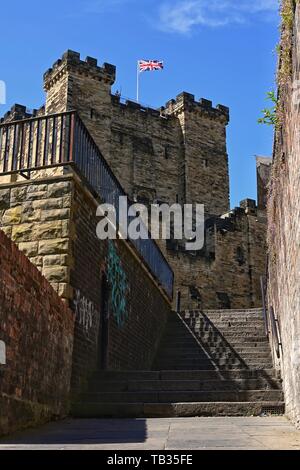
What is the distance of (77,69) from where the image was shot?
3319 cm

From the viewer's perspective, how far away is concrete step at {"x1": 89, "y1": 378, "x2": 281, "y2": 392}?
8852mm

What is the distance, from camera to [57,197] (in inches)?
334

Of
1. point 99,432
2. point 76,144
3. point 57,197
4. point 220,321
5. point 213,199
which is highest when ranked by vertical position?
point 213,199

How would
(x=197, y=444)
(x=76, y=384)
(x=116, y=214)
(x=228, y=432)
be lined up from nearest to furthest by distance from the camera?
1. (x=197, y=444)
2. (x=228, y=432)
3. (x=76, y=384)
4. (x=116, y=214)

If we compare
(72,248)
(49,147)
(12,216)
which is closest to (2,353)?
(72,248)

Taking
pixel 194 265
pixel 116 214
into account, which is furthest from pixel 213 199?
pixel 116 214

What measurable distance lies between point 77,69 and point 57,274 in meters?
27.2

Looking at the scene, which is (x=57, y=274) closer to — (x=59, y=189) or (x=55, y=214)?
(x=55, y=214)

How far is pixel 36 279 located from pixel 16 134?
3313 millimetres

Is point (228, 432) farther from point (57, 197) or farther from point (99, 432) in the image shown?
point (57, 197)

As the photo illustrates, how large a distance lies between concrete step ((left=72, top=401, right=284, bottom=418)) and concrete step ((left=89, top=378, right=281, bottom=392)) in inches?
25.8

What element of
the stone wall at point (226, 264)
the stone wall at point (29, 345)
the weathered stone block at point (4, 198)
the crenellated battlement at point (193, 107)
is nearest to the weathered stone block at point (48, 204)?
the weathered stone block at point (4, 198)

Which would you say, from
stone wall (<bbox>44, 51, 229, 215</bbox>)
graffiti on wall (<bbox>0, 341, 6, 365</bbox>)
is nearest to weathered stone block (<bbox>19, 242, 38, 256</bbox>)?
graffiti on wall (<bbox>0, 341, 6, 365</bbox>)

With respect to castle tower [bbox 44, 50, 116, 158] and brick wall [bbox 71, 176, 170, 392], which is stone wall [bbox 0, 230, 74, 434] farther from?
castle tower [bbox 44, 50, 116, 158]
